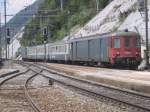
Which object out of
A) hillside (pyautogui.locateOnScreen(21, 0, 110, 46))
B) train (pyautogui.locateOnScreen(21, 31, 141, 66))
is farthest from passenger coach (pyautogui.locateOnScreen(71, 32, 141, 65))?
hillside (pyautogui.locateOnScreen(21, 0, 110, 46))

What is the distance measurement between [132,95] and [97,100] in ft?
6.44

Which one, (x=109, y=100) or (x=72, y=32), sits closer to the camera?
(x=109, y=100)

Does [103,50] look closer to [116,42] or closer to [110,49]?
[110,49]

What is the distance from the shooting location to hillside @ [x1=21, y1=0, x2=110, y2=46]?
358 feet

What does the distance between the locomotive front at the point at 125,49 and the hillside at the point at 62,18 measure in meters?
56.6

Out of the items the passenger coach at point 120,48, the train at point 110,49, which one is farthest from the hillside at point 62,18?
the passenger coach at point 120,48

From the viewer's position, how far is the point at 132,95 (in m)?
21.6

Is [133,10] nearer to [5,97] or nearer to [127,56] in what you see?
[127,56]

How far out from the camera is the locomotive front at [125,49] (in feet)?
141

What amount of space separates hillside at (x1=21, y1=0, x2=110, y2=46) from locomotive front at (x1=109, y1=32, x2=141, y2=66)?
56.6 meters

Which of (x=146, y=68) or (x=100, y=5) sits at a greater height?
(x=100, y=5)

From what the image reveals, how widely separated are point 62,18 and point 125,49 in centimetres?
8006

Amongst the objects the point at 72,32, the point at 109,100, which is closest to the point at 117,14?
the point at 72,32

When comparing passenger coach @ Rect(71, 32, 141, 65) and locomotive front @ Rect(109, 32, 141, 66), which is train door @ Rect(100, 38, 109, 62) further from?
locomotive front @ Rect(109, 32, 141, 66)
